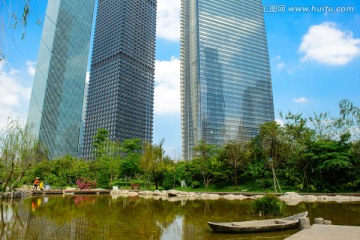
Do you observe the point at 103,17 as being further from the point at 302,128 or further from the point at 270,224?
the point at 270,224

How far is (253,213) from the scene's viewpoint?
1363 centimetres

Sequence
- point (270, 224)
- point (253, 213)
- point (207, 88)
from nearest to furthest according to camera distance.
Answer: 1. point (270, 224)
2. point (253, 213)
3. point (207, 88)

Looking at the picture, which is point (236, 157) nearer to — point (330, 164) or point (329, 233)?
point (330, 164)

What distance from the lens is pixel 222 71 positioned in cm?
10881

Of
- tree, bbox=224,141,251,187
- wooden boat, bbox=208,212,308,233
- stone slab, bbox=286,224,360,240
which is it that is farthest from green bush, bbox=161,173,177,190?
stone slab, bbox=286,224,360,240

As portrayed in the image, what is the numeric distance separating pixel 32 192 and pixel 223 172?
22041 millimetres

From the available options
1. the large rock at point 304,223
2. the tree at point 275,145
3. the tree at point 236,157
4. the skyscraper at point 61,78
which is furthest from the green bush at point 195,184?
the skyscraper at point 61,78

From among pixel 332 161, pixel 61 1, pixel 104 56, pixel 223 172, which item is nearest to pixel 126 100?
pixel 104 56

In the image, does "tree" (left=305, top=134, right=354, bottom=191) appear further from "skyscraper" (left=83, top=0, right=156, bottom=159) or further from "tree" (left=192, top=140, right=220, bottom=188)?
"skyscraper" (left=83, top=0, right=156, bottom=159)

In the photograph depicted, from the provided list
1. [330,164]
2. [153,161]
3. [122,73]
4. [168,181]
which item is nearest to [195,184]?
[168,181]

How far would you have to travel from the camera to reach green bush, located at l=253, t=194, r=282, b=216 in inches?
507

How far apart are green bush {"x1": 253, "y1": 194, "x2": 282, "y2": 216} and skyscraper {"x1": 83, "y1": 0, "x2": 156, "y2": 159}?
111 m

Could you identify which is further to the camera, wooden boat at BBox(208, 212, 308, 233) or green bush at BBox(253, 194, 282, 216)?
green bush at BBox(253, 194, 282, 216)

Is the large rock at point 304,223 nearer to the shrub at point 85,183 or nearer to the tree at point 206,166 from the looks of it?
the tree at point 206,166
